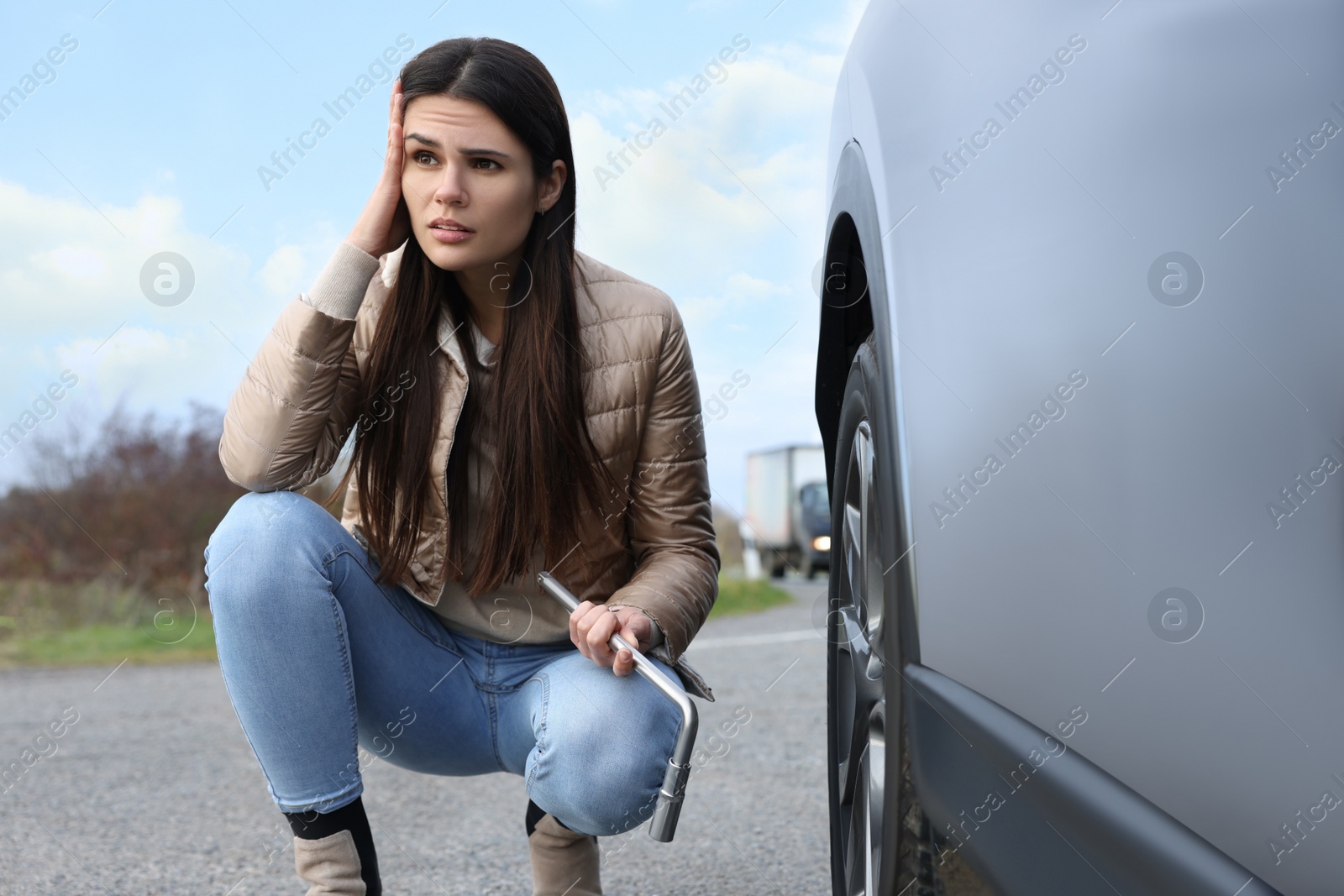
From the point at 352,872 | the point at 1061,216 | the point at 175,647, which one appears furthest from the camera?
the point at 175,647

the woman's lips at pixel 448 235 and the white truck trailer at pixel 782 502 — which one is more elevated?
the woman's lips at pixel 448 235

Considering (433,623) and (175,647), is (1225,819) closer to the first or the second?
(433,623)

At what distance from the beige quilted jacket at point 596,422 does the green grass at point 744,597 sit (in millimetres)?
8785

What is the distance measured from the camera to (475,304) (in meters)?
1.97

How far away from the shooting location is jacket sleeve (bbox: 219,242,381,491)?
1.73 m

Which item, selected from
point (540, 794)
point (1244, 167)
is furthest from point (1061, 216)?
point (540, 794)

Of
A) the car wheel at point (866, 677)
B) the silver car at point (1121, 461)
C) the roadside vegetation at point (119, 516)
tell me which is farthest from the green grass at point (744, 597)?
the silver car at point (1121, 461)

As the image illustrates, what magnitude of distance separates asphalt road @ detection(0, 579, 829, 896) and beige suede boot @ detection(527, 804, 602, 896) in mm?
415

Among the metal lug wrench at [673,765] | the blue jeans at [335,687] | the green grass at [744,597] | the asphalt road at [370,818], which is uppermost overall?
the metal lug wrench at [673,765]

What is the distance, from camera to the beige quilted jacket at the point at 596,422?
174 centimetres

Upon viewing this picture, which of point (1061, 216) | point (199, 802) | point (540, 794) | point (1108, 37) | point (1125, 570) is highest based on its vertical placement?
point (1108, 37)

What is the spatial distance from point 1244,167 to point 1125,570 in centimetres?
30

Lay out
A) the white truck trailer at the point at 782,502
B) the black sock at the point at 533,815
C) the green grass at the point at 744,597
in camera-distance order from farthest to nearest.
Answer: the white truck trailer at the point at 782,502 < the green grass at the point at 744,597 < the black sock at the point at 533,815

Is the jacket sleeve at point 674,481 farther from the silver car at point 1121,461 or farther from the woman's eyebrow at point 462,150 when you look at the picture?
the silver car at point 1121,461
